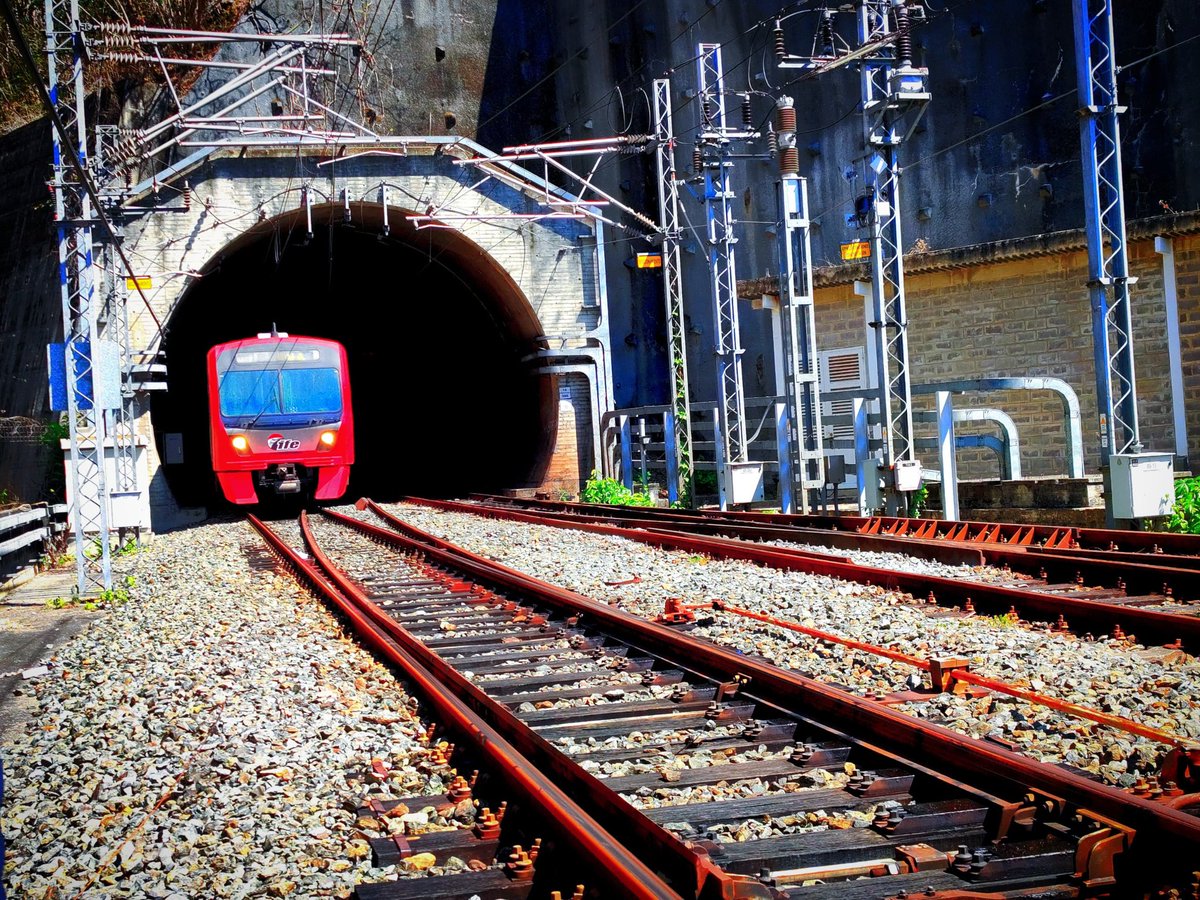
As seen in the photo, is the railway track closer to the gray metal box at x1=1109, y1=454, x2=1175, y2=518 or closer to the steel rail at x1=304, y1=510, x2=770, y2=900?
the steel rail at x1=304, y1=510, x2=770, y2=900

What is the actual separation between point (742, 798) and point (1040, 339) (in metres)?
16.4

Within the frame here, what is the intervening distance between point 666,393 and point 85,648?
2445 cm

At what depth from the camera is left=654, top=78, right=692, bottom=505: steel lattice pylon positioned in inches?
810

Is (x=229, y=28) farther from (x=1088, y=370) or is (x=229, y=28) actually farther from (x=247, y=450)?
(x=1088, y=370)

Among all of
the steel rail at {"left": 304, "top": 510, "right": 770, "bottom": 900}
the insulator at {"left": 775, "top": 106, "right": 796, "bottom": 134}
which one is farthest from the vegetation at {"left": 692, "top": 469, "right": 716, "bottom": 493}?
the steel rail at {"left": 304, "top": 510, "right": 770, "bottom": 900}

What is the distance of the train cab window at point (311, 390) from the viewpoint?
2311cm

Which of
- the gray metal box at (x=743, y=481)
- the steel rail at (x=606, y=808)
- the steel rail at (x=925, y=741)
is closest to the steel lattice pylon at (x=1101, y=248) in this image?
the gray metal box at (x=743, y=481)

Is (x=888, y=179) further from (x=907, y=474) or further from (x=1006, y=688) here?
(x=1006, y=688)

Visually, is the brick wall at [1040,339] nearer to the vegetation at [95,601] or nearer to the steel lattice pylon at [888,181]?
the steel lattice pylon at [888,181]

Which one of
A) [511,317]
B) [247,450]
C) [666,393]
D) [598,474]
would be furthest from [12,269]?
[666,393]

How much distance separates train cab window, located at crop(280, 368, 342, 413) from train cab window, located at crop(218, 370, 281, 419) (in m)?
0.22

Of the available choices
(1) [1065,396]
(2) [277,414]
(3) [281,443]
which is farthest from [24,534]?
(1) [1065,396]

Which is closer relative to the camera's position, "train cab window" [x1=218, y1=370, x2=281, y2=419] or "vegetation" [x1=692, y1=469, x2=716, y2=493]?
"train cab window" [x1=218, y1=370, x2=281, y2=419]

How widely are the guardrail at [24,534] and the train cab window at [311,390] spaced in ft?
15.4
